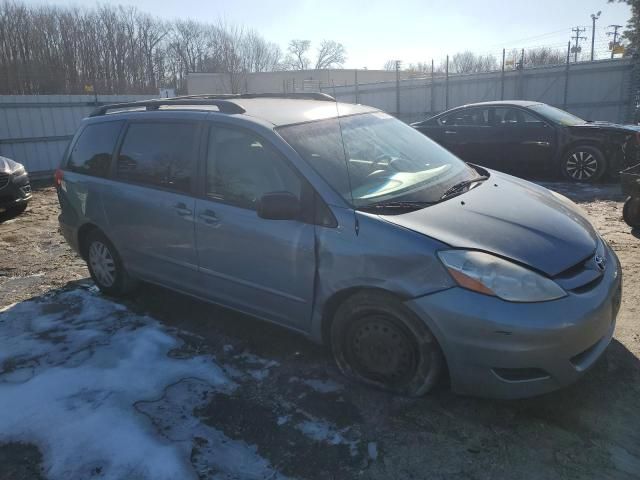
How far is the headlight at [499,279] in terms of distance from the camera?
2.52 meters

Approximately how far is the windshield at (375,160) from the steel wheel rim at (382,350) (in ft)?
2.41

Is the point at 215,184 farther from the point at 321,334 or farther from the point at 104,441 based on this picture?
the point at 104,441

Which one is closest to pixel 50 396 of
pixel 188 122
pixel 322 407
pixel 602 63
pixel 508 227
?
pixel 322 407

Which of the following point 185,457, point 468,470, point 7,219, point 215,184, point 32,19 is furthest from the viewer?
point 32,19

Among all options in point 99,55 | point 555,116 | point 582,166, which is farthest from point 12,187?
point 99,55

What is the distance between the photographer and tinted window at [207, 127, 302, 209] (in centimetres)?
324

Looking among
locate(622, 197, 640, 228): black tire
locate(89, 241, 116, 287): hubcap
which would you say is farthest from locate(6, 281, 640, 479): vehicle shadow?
locate(622, 197, 640, 228): black tire

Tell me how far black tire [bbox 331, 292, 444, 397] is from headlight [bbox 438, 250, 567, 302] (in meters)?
0.37

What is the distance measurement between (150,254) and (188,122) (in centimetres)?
114

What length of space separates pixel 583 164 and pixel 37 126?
13.3 m

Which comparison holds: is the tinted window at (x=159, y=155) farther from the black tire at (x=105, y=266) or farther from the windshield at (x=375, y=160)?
the windshield at (x=375, y=160)

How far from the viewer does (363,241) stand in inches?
112

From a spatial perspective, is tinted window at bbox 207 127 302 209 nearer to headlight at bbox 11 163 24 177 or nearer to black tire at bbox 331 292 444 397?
black tire at bbox 331 292 444 397

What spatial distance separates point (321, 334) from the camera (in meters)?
3.21
